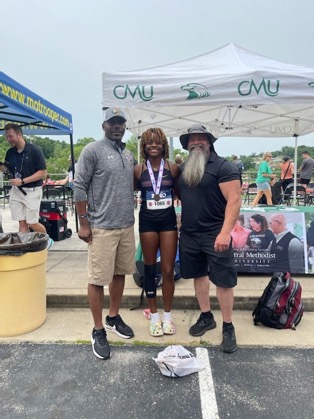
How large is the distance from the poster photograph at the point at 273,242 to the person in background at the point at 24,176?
296 centimetres

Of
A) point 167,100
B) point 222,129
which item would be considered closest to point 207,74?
point 167,100

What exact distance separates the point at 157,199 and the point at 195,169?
42cm

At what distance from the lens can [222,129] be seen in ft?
30.3

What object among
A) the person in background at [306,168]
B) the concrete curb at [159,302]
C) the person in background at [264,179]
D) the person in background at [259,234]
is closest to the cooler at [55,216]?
the concrete curb at [159,302]

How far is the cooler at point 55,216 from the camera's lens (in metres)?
6.42

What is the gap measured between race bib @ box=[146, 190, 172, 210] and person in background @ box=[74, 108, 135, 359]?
150 mm

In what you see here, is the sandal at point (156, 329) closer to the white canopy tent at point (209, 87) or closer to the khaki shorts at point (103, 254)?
the khaki shorts at point (103, 254)

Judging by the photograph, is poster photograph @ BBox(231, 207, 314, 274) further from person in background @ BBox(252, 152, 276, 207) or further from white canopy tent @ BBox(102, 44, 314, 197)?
person in background @ BBox(252, 152, 276, 207)

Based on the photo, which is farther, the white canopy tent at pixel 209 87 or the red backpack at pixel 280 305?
the white canopy tent at pixel 209 87

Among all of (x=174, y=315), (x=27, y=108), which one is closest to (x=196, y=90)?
(x=27, y=108)

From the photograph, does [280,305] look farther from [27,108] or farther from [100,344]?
[27,108]

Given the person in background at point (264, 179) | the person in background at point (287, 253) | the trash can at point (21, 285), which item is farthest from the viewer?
the person in background at point (264, 179)

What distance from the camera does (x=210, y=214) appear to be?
9.43ft

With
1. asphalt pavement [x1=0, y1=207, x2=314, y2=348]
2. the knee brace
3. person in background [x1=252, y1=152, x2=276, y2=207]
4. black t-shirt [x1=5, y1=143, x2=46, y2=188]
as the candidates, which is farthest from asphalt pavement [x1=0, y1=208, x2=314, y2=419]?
person in background [x1=252, y1=152, x2=276, y2=207]
